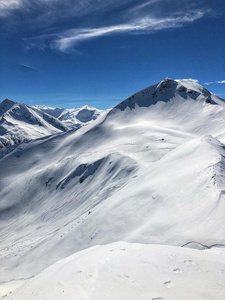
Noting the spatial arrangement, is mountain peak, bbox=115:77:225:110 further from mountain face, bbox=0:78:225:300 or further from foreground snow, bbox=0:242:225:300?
foreground snow, bbox=0:242:225:300

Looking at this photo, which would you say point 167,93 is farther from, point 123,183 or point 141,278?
point 141,278

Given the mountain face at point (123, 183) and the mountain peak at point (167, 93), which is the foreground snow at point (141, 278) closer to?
the mountain face at point (123, 183)

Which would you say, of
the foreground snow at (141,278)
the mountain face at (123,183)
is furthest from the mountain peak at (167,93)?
the foreground snow at (141,278)

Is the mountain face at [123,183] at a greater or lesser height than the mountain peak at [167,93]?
lesser

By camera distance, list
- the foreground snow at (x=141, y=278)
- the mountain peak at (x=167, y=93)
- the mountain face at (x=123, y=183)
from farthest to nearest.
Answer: the mountain peak at (x=167, y=93), the mountain face at (x=123, y=183), the foreground snow at (x=141, y=278)

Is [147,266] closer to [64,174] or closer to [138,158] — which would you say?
[138,158]

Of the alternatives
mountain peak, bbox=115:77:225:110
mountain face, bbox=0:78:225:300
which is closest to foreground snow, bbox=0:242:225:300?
mountain face, bbox=0:78:225:300
